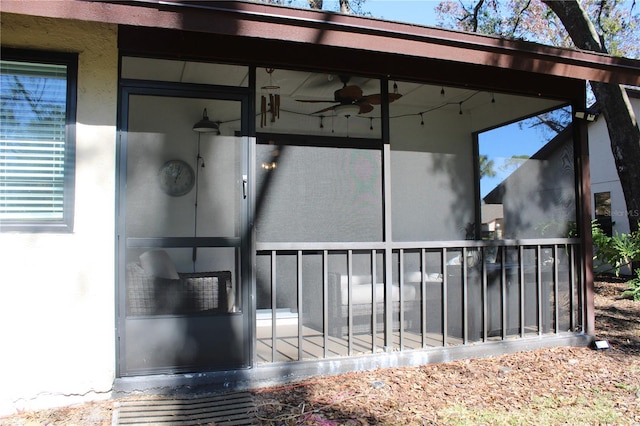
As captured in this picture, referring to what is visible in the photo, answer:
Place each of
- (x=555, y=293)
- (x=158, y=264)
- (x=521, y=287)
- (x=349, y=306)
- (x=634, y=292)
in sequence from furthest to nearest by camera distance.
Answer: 1. (x=634, y=292)
2. (x=555, y=293)
3. (x=521, y=287)
4. (x=349, y=306)
5. (x=158, y=264)

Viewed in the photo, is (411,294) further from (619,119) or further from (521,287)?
(619,119)

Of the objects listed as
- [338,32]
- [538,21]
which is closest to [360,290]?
[338,32]

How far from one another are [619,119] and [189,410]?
6996 mm

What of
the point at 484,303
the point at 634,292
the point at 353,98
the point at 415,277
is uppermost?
the point at 353,98

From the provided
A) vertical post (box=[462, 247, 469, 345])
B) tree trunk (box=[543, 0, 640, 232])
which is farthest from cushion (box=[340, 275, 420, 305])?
tree trunk (box=[543, 0, 640, 232])

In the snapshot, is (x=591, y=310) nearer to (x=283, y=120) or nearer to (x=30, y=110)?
(x=283, y=120)

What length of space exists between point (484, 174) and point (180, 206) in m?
3.15

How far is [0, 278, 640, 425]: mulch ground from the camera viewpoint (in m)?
2.98

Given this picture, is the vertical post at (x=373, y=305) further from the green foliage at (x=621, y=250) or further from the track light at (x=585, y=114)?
the green foliage at (x=621, y=250)

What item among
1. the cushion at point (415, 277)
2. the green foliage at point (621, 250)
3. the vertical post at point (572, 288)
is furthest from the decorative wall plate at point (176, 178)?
the green foliage at point (621, 250)

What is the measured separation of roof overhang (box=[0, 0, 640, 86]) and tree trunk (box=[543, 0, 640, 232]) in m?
3.22

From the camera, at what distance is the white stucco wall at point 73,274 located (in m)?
3.04

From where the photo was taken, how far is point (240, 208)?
11.6 feet

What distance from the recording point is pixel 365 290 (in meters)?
3.96
